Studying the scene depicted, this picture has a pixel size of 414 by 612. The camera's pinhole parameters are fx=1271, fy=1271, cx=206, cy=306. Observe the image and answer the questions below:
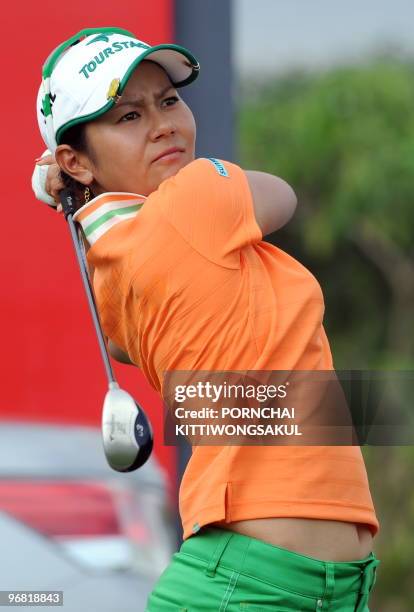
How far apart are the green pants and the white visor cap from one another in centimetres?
78

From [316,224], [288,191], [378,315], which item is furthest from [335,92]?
[288,191]

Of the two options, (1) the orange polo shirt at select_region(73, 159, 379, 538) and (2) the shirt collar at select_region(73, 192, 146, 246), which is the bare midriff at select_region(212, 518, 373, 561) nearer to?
(1) the orange polo shirt at select_region(73, 159, 379, 538)

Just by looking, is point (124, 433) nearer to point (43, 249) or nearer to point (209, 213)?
Result: point (209, 213)

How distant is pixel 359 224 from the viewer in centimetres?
898

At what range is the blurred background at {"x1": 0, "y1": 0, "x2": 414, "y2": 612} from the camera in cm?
326

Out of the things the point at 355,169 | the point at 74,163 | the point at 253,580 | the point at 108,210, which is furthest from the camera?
the point at 355,169

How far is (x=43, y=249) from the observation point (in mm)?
4746

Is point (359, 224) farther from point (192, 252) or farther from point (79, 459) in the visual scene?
point (192, 252)

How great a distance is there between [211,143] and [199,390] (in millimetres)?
2452

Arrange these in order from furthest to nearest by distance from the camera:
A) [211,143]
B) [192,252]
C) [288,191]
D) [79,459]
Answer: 1. [211,143]
2. [79,459]
3. [288,191]
4. [192,252]

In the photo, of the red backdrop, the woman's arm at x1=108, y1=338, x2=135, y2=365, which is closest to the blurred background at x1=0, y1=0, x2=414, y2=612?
the red backdrop

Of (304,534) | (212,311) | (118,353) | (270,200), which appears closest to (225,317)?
(212,311)

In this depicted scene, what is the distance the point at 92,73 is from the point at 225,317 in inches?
20.1

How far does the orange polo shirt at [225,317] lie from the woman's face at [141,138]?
7 centimetres
